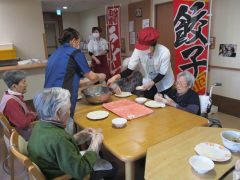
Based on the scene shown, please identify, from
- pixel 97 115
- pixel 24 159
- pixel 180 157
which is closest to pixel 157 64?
pixel 97 115

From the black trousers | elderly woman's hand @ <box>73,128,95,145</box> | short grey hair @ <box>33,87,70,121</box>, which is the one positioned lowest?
the black trousers

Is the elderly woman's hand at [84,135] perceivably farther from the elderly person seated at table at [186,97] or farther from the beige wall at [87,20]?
the beige wall at [87,20]

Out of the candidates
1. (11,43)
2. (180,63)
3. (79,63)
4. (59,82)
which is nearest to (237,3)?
(180,63)

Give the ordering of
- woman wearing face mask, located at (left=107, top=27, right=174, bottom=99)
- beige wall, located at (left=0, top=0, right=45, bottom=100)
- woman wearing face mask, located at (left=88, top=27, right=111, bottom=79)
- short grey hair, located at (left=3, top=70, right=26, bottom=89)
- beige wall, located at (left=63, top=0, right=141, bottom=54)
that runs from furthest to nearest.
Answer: beige wall, located at (left=63, top=0, right=141, bottom=54) → woman wearing face mask, located at (left=88, top=27, right=111, bottom=79) → beige wall, located at (left=0, top=0, right=45, bottom=100) → woman wearing face mask, located at (left=107, top=27, right=174, bottom=99) → short grey hair, located at (left=3, top=70, right=26, bottom=89)

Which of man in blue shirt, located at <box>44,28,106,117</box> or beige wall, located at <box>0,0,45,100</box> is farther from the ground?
beige wall, located at <box>0,0,45,100</box>

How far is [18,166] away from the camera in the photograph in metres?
2.22

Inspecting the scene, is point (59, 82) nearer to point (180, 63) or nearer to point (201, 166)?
point (201, 166)

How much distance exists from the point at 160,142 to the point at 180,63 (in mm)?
2369

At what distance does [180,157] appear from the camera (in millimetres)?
1116

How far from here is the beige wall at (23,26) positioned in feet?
15.1

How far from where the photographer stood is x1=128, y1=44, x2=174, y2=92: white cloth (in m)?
2.18

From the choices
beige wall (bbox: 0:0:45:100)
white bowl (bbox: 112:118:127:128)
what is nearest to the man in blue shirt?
white bowl (bbox: 112:118:127:128)

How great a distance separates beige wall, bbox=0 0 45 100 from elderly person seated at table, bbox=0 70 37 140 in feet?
11.1

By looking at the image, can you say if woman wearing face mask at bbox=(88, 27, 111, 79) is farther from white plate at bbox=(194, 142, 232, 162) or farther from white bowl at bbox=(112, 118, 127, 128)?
white plate at bbox=(194, 142, 232, 162)
